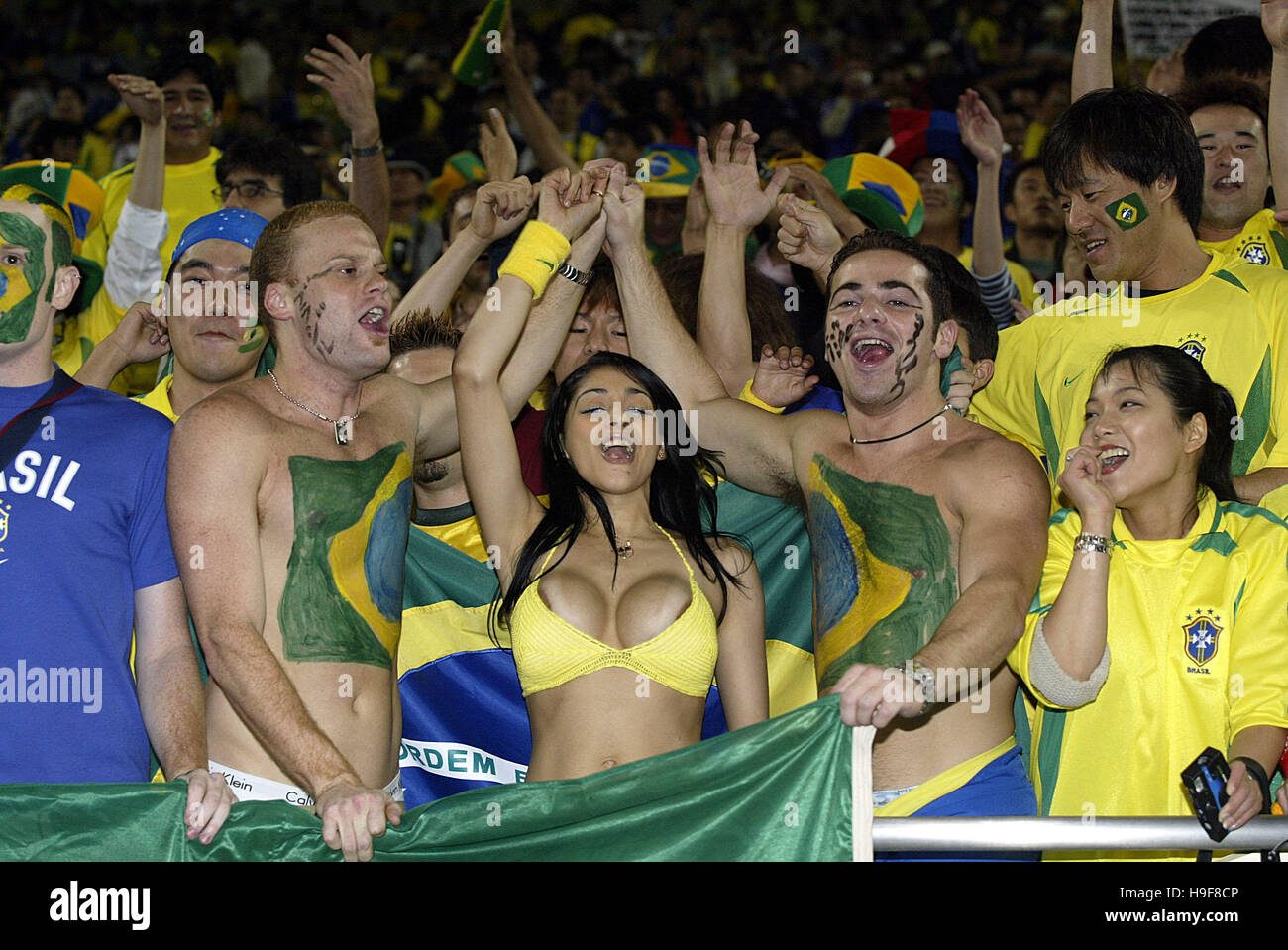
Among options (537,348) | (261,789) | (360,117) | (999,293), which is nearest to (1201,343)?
(999,293)

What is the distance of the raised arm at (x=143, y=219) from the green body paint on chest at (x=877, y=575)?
3063 millimetres

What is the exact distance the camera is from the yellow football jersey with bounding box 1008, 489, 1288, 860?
131 inches

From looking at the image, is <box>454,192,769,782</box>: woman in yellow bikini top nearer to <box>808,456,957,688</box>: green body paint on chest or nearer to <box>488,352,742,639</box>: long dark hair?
<box>488,352,742,639</box>: long dark hair

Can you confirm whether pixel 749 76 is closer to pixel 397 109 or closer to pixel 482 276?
pixel 397 109

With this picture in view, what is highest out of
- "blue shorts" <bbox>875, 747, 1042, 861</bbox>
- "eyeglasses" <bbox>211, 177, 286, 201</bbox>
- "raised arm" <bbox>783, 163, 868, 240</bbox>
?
"eyeglasses" <bbox>211, 177, 286, 201</bbox>

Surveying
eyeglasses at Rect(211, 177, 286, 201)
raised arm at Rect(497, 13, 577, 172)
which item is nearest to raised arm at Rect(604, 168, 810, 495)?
eyeglasses at Rect(211, 177, 286, 201)

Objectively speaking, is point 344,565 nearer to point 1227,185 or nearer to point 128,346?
point 128,346

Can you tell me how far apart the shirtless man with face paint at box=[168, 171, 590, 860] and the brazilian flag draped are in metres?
0.37

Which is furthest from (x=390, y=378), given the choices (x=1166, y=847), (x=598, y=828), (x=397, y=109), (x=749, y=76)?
(x=749, y=76)

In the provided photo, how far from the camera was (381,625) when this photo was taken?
11.9 feet

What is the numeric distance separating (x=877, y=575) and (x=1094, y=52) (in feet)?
7.56

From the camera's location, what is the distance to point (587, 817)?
291 centimetres

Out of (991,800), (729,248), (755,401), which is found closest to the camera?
(991,800)

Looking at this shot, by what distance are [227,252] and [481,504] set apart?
1238mm
